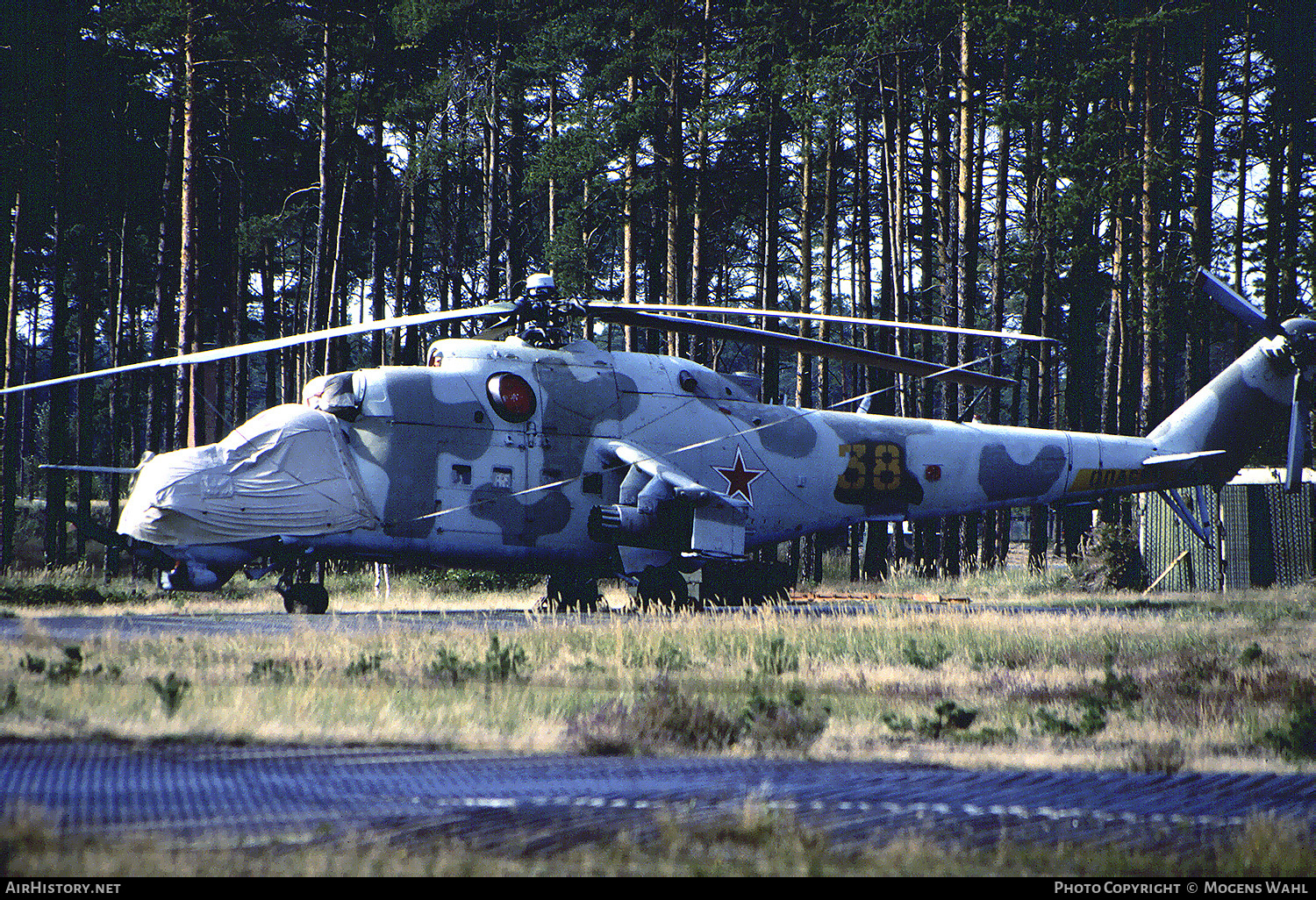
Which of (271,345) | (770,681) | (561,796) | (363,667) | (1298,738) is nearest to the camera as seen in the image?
(561,796)

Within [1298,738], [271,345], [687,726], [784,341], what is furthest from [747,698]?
[784,341]

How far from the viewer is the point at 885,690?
945cm

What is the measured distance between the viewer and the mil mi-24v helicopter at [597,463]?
14227 mm

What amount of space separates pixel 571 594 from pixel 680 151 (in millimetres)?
16545

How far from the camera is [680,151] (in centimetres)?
2997

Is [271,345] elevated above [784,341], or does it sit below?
below

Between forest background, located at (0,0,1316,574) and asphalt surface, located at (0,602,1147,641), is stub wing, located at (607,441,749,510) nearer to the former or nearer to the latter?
asphalt surface, located at (0,602,1147,641)

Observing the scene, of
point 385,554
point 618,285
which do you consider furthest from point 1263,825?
point 618,285

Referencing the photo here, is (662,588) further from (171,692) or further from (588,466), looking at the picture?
(171,692)

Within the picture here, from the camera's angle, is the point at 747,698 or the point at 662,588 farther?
the point at 662,588

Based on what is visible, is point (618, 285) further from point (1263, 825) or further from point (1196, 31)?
point (1263, 825)

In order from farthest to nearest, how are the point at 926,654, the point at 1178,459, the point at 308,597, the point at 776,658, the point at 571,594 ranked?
1. the point at 1178,459
2. the point at 571,594
3. the point at 308,597
4. the point at 926,654
5. the point at 776,658

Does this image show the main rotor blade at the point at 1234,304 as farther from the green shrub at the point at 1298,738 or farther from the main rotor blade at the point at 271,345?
the green shrub at the point at 1298,738

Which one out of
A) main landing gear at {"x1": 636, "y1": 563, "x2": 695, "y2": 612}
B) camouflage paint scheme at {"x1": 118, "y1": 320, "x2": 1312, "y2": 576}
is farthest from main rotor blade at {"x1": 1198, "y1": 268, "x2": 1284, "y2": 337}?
main landing gear at {"x1": 636, "y1": 563, "x2": 695, "y2": 612}
